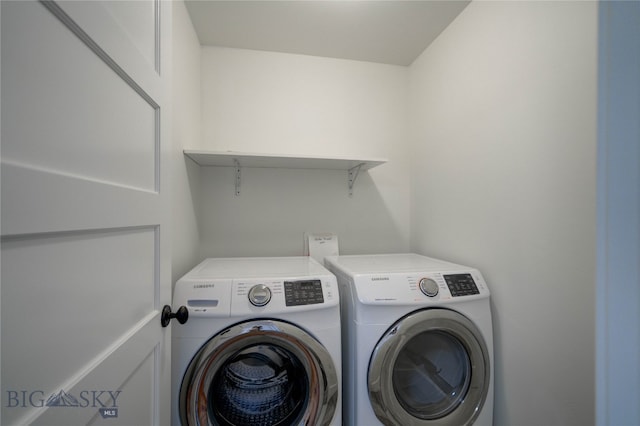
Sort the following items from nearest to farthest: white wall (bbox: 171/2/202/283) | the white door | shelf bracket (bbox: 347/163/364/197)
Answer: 1. the white door
2. white wall (bbox: 171/2/202/283)
3. shelf bracket (bbox: 347/163/364/197)

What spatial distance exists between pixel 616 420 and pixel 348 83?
2.02 metres

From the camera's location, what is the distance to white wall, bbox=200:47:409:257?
1723 mm

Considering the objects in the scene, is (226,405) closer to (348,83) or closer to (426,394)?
(426,394)

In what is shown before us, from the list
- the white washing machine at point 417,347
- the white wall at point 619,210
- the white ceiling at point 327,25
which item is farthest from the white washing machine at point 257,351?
the white ceiling at point 327,25

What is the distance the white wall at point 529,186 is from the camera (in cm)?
88

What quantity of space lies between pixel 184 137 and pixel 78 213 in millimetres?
1087

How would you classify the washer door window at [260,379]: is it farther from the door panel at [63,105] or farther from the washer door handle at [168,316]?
the door panel at [63,105]

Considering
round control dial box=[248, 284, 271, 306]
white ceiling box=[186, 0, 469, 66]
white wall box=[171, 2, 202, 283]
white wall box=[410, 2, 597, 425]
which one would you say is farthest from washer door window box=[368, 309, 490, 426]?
white ceiling box=[186, 0, 469, 66]

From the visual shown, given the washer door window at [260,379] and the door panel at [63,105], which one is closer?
the door panel at [63,105]

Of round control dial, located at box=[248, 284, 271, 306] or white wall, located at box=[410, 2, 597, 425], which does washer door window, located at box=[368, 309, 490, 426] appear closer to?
white wall, located at box=[410, 2, 597, 425]

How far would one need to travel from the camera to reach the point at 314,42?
5.54 feet

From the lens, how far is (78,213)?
1.51ft

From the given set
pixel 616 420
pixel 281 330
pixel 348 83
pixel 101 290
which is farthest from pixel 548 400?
pixel 348 83

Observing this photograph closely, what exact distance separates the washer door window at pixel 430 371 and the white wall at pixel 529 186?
17 cm
